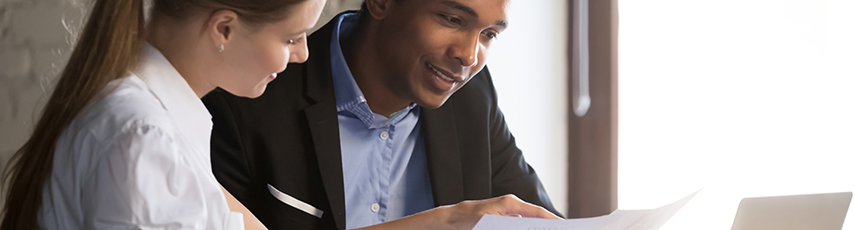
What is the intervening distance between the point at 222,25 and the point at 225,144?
15.6 inches

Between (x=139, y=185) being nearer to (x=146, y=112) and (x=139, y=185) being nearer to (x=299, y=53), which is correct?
(x=146, y=112)

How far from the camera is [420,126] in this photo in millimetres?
1176

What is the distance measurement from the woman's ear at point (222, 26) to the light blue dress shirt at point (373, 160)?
47 cm

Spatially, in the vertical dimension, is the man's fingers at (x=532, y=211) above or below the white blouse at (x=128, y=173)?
below

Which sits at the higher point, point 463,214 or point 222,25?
point 222,25

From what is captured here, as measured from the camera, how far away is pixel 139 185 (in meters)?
0.49

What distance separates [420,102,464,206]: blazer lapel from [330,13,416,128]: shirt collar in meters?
0.05
